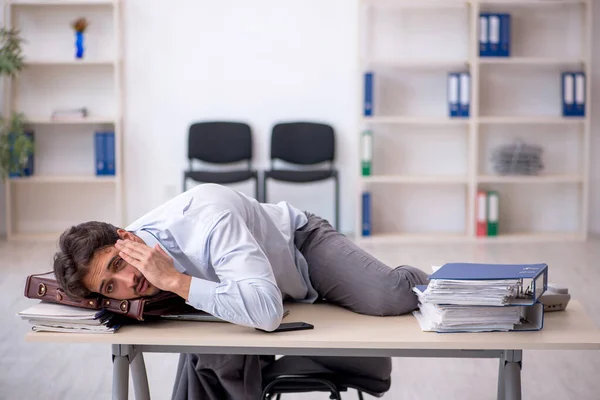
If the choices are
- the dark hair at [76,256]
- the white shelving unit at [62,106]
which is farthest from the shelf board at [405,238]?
the dark hair at [76,256]

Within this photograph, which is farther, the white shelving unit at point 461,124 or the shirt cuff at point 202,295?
the white shelving unit at point 461,124

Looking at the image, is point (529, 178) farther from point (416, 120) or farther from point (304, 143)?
point (304, 143)

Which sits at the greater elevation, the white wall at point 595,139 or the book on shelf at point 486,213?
the white wall at point 595,139

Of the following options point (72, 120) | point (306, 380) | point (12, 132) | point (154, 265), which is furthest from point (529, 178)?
point (154, 265)

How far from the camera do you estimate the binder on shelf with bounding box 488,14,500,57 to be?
6.23 metres

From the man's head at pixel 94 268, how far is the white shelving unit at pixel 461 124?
448 centimetres

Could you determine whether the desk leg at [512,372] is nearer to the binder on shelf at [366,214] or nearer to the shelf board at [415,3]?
the binder on shelf at [366,214]

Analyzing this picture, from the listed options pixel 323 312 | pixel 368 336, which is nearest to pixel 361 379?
pixel 323 312

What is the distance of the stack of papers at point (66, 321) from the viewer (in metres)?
1.90

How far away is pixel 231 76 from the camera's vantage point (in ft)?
21.4

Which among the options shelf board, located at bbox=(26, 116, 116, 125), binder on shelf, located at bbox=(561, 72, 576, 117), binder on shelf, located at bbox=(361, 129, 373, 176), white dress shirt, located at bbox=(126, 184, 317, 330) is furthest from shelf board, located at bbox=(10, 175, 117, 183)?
white dress shirt, located at bbox=(126, 184, 317, 330)

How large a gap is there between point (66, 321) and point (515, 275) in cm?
102

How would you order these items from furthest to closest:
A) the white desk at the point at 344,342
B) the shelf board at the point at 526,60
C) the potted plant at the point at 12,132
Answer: the shelf board at the point at 526,60, the potted plant at the point at 12,132, the white desk at the point at 344,342

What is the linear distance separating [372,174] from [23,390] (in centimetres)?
396
